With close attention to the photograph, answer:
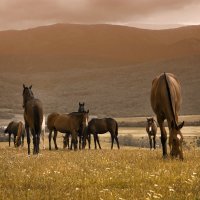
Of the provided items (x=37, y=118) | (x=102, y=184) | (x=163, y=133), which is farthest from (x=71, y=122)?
(x=102, y=184)

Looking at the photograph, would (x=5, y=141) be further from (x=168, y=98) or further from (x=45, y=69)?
(x=45, y=69)

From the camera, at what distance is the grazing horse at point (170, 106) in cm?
1479

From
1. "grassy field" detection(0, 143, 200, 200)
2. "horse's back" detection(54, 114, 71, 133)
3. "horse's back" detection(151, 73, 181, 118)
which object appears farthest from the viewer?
"horse's back" detection(54, 114, 71, 133)

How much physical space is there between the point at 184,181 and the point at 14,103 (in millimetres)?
104091

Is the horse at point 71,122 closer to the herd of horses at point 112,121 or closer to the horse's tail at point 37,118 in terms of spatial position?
the herd of horses at point 112,121

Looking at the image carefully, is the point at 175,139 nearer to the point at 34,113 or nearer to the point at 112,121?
the point at 34,113

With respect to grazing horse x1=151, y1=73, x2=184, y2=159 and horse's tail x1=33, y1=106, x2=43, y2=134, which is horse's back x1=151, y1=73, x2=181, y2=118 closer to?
grazing horse x1=151, y1=73, x2=184, y2=159

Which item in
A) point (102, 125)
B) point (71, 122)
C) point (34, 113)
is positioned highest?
point (34, 113)

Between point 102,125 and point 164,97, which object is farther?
point 102,125

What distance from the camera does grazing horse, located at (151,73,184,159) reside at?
14789mm

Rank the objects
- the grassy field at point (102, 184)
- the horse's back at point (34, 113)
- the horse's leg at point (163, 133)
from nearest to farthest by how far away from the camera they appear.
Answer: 1. the grassy field at point (102, 184)
2. the horse's leg at point (163, 133)
3. the horse's back at point (34, 113)

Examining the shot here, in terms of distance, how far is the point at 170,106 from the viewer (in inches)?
611

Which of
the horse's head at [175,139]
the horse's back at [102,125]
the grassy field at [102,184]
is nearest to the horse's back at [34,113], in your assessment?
the horse's head at [175,139]

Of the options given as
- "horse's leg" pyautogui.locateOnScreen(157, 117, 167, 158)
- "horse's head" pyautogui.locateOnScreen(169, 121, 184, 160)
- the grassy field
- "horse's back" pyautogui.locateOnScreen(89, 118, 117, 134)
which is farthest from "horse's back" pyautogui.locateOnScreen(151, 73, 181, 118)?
"horse's back" pyautogui.locateOnScreen(89, 118, 117, 134)
